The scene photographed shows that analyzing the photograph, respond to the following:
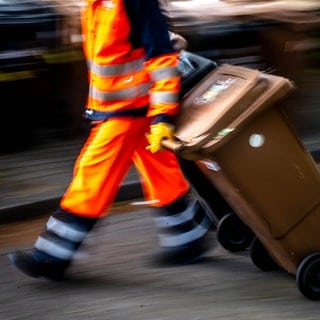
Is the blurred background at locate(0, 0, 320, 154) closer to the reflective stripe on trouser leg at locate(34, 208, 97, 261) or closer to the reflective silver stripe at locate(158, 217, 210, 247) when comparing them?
the reflective silver stripe at locate(158, 217, 210, 247)

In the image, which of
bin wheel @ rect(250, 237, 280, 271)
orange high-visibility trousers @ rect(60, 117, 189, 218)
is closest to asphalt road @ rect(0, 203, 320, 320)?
bin wheel @ rect(250, 237, 280, 271)

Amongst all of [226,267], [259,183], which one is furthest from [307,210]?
[226,267]

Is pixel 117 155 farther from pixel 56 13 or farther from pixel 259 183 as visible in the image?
pixel 56 13

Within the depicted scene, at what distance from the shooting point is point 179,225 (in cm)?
505

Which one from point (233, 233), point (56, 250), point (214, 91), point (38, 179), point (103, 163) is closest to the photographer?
point (214, 91)

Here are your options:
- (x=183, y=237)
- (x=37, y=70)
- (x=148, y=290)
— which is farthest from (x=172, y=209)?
(x=37, y=70)

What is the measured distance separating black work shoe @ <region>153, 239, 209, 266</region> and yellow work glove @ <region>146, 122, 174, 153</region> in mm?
822

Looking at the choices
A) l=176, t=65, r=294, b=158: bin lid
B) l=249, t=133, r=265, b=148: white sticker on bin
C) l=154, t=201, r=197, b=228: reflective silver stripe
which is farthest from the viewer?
l=154, t=201, r=197, b=228: reflective silver stripe

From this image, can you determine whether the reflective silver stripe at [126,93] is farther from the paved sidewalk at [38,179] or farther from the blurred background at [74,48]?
the blurred background at [74,48]

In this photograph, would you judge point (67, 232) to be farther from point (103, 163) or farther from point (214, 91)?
point (214, 91)

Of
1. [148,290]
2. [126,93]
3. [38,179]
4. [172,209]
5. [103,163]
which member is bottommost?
[38,179]

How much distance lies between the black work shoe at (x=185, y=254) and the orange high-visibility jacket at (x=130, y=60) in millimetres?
806

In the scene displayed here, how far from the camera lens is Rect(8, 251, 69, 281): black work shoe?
4777 mm

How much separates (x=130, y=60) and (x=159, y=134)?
45 cm
